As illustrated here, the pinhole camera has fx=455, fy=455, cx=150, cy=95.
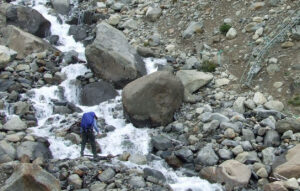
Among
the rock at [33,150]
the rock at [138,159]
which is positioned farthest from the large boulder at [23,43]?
the rock at [138,159]

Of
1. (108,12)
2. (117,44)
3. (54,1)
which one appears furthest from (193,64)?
(54,1)

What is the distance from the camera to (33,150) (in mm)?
12734

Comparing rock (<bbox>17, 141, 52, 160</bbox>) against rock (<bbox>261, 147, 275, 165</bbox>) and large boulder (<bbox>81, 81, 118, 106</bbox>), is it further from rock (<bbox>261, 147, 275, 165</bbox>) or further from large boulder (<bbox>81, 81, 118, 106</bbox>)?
rock (<bbox>261, 147, 275, 165</bbox>)

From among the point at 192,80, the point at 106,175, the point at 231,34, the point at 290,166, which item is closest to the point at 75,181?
the point at 106,175

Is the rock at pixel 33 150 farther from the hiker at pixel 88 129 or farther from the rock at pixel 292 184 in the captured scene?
the rock at pixel 292 184

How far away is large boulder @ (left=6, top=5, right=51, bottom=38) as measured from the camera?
19.8 meters

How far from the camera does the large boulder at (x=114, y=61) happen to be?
656 inches

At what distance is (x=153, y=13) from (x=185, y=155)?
9166 mm

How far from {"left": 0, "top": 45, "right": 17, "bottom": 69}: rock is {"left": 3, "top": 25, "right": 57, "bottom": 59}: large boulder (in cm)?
21

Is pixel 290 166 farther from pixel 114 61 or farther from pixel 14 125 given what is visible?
pixel 14 125

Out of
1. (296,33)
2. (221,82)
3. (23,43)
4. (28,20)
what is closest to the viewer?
(296,33)

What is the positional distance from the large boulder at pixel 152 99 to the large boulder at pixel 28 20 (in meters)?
7.00

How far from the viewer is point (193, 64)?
17.0 metres

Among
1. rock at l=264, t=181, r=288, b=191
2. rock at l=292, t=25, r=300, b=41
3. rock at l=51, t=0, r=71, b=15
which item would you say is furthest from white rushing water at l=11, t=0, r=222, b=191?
rock at l=292, t=25, r=300, b=41
